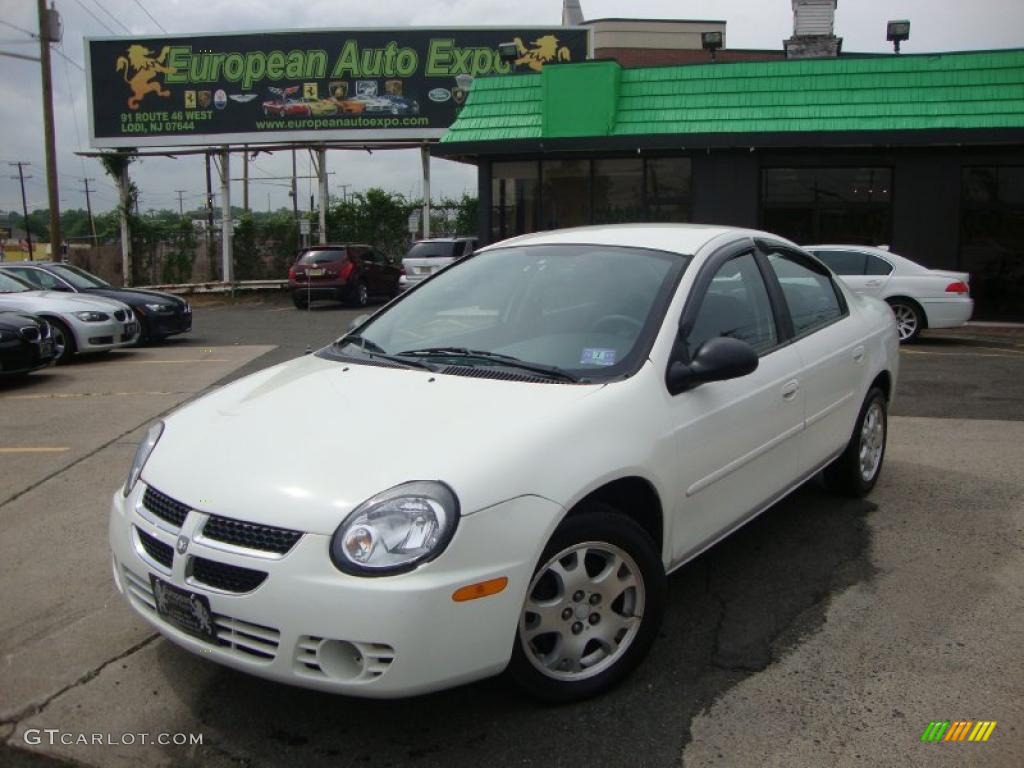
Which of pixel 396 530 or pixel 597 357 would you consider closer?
pixel 396 530

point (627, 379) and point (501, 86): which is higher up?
point (501, 86)

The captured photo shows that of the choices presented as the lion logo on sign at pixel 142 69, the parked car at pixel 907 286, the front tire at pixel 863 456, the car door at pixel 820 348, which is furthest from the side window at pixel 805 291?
the lion logo on sign at pixel 142 69

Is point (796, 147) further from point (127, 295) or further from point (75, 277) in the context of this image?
point (75, 277)

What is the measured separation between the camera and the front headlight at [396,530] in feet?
8.70

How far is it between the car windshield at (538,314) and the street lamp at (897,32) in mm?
16745

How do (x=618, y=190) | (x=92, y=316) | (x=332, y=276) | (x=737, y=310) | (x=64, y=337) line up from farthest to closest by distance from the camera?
(x=332, y=276)
(x=618, y=190)
(x=92, y=316)
(x=64, y=337)
(x=737, y=310)

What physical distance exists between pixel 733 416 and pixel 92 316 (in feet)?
35.5

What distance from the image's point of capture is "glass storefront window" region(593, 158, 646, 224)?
18.5m

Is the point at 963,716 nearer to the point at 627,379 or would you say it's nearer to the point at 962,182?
the point at 627,379

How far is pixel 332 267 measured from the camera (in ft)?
70.6

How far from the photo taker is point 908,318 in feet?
44.1

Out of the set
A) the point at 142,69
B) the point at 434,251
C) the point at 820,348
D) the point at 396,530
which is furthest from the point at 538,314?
the point at 142,69

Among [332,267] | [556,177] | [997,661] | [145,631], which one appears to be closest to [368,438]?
[145,631]

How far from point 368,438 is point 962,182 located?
1680 cm
